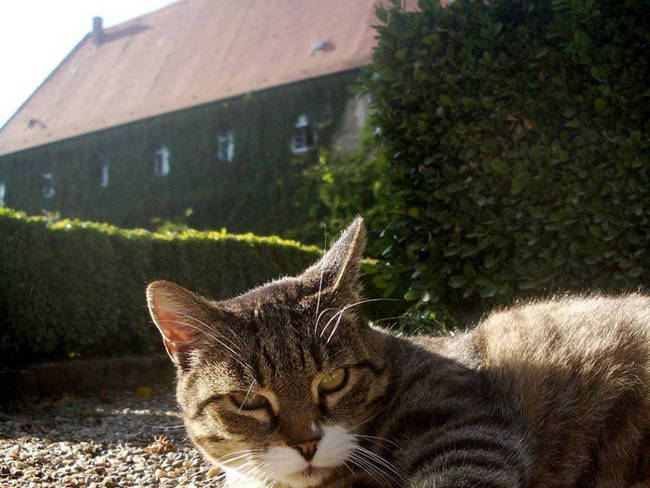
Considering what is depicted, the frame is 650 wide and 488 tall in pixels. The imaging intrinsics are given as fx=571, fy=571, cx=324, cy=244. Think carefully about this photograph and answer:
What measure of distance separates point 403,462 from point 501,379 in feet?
2.02

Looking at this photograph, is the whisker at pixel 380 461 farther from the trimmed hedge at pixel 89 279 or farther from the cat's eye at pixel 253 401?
the trimmed hedge at pixel 89 279

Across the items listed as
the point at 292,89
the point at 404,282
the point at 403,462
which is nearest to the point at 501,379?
the point at 403,462

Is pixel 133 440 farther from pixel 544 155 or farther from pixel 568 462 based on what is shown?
pixel 544 155

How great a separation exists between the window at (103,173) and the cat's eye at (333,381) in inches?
956

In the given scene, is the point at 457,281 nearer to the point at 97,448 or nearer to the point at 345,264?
the point at 345,264

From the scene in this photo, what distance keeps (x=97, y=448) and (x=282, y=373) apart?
84.8 inches

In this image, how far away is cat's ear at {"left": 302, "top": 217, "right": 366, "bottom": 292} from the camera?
7.78 ft

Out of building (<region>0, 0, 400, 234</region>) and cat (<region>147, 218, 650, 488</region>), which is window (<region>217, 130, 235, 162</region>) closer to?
building (<region>0, 0, 400, 234</region>)

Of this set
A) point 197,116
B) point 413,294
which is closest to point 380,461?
point 413,294

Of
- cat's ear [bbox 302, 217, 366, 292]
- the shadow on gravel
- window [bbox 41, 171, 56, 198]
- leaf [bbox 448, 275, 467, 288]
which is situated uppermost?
cat's ear [bbox 302, 217, 366, 292]

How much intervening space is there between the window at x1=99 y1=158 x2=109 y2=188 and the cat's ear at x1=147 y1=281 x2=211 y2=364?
941 inches

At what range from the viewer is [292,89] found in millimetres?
19438

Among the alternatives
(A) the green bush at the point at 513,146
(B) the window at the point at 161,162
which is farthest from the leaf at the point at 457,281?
(B) the window at the point at 161,162

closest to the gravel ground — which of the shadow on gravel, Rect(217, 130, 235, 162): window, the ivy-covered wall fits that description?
the shadow on gravel
